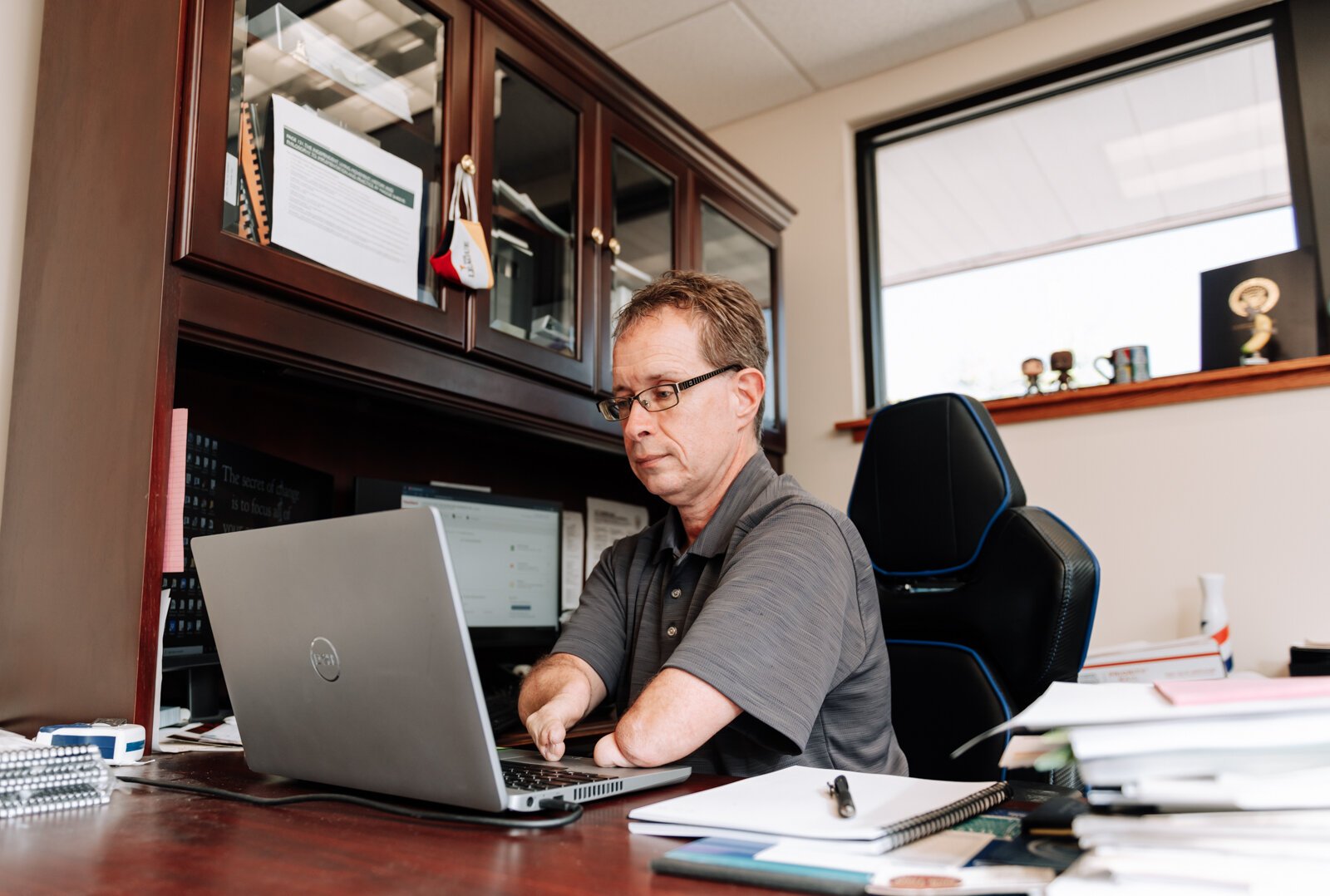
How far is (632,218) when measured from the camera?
2.07 metres

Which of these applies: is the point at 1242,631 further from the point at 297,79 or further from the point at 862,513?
the point at 297,79

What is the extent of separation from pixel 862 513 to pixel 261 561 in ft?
2.98

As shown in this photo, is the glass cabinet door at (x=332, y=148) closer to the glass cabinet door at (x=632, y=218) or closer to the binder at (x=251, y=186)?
the binder at (x=251, y=186)

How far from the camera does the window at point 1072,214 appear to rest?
91.2 inches

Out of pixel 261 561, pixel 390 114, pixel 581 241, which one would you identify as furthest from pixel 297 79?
pixel 261 561

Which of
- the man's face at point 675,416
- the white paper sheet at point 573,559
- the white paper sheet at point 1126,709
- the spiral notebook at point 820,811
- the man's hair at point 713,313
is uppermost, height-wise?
the man's hair at point 713,313

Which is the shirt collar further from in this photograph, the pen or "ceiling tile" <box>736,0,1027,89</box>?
"ceiling tile" <box>736,0,1027,89</box>

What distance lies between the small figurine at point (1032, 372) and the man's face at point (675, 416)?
141cm

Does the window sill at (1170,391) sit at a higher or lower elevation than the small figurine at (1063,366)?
lower

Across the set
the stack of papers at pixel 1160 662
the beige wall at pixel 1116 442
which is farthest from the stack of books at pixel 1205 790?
the beige wall at pixel 1116 442

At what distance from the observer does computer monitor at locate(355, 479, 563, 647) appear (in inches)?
74.7

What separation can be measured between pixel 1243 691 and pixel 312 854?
0.57 metres

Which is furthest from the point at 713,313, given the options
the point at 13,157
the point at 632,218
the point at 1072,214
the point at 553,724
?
the point at 1072,214

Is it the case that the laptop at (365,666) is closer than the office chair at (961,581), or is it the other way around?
the laptop at (365,666)
